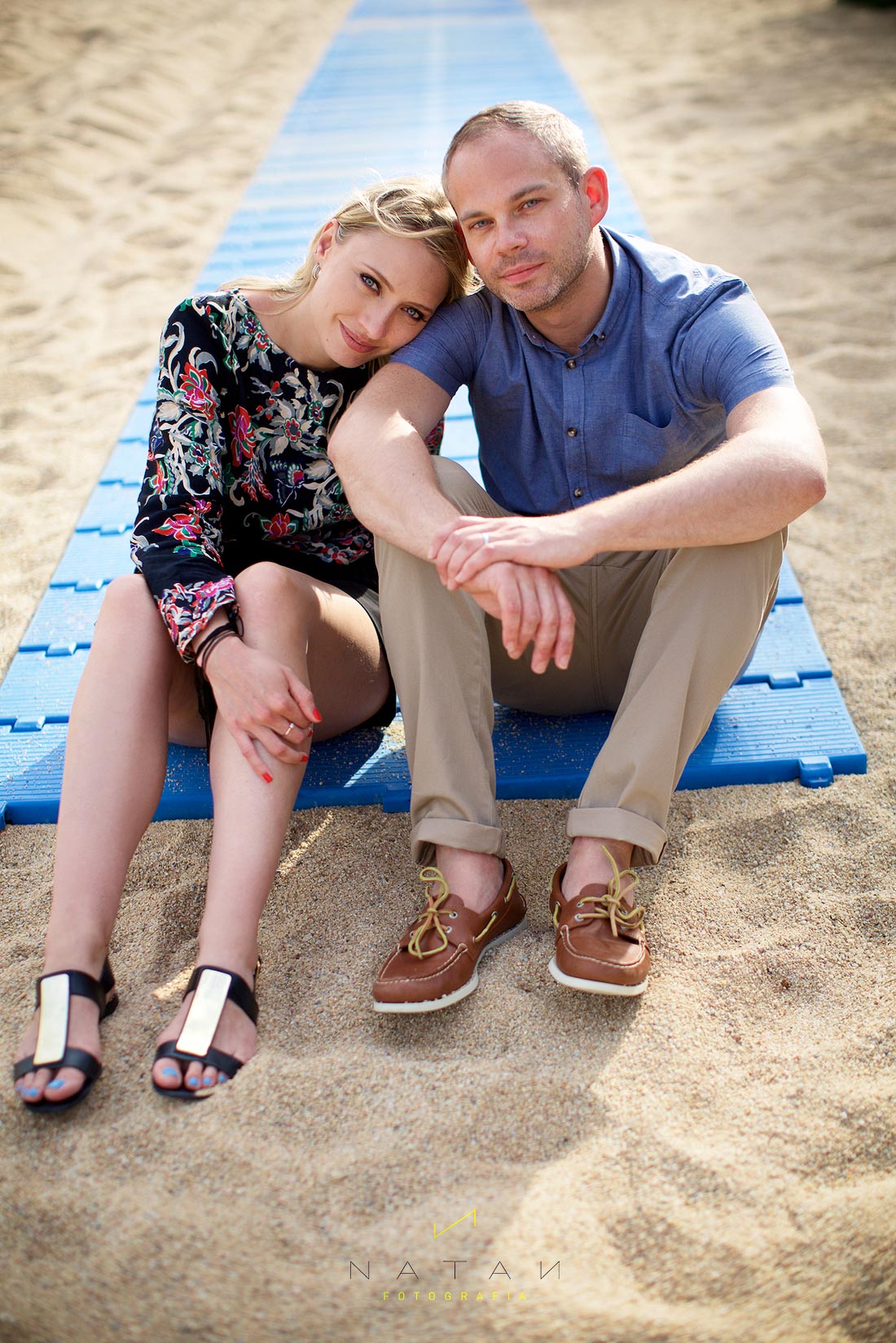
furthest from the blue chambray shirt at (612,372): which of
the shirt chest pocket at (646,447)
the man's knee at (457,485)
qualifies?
the man's knee at (457,485)

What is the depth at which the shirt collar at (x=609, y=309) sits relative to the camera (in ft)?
6.25

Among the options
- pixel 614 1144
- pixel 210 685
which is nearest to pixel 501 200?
pixel 210 685

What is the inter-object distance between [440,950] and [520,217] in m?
1.22

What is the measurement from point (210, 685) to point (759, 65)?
7.62 m

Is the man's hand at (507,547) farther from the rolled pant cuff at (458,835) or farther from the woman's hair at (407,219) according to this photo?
the woman's hair at (407,219)

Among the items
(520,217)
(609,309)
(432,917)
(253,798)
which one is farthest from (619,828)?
(520,217)

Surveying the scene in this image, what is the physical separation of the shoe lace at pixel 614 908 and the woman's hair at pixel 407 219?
1.08 meters

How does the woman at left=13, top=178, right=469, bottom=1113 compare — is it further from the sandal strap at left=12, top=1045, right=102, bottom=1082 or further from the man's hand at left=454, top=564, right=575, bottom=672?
the man's hand at left=454, top=564, right=575, bottom=672

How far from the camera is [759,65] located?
7.54 meters

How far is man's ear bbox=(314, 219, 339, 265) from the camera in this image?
75.7 inches

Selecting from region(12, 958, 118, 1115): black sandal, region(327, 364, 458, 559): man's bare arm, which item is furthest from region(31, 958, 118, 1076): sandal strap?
region(327, 364, 458, 559): man's bare arm

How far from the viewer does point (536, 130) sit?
1.83m

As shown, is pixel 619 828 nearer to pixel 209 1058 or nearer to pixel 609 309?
pixel 209 1058

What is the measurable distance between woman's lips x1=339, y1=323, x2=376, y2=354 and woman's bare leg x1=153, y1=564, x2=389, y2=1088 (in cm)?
43
